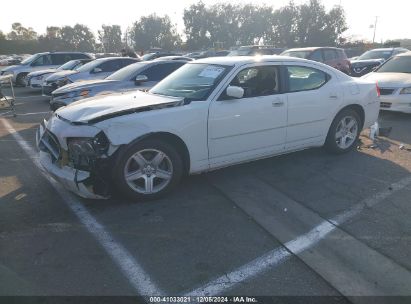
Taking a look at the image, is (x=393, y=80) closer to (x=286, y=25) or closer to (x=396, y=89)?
(x=396, y=89)

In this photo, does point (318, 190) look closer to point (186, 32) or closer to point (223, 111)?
point (223, 111)

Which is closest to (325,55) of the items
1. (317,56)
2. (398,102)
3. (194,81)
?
(317,56)

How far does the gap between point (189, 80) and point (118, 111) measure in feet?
4.26

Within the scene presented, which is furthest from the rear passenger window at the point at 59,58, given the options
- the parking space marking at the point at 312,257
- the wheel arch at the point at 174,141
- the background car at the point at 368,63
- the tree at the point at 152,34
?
the tree at the point at 152,34

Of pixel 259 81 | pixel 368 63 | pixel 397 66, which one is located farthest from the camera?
pixel 368 63

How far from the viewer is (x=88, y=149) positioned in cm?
411

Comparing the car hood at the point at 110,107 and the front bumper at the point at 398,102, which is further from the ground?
the car hood at the point at 110,107

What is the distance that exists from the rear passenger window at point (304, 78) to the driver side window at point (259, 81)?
23cm

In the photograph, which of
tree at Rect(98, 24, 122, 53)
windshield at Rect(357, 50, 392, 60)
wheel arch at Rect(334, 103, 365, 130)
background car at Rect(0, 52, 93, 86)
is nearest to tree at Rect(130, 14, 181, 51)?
tree at Rect(98, 24, 122, 53)

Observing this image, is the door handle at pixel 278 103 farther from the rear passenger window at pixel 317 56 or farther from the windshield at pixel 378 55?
the windshield at pixel 378 55

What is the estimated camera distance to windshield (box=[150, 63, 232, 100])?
16.0ft

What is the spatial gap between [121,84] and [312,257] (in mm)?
7066

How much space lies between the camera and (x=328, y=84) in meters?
5.84

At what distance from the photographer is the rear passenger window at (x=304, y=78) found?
17.8ft
